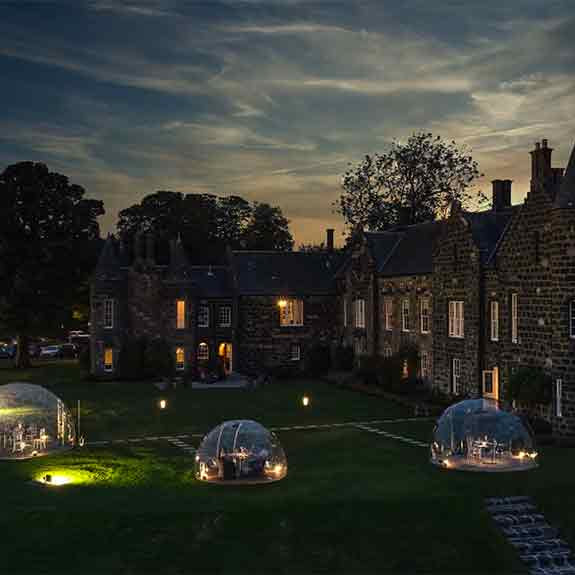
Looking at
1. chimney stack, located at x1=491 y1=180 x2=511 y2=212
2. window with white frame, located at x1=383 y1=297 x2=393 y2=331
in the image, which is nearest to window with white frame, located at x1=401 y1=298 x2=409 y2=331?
window with white frame, located at x1=383 y1=297 x2=393 y2=331

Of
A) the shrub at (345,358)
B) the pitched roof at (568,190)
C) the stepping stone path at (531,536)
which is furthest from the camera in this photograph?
the shrub at (345,358)

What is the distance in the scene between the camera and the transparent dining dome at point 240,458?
2409 centimetres

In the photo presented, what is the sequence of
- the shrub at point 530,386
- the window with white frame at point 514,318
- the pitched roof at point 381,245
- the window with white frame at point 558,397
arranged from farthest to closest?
the pitched roof at point 381,245
the window with white frame at point 514,318
the shrub at point 530,386
the window with white frame at point 558,397

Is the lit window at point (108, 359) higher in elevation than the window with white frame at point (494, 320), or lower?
lower

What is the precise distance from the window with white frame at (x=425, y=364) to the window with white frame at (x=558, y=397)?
1399 centimetres

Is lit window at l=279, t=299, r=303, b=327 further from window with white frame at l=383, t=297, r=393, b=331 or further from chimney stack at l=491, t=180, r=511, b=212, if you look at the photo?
chimney stack at l=491, t=180, r=511, b=212

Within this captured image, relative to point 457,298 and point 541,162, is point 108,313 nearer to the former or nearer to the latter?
point 457,298

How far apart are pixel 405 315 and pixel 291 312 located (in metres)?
13.3

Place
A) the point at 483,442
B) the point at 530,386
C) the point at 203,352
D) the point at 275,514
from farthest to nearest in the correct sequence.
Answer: the point at 203,352
the point at 530,386
the point at 483,442
the point at 275,514

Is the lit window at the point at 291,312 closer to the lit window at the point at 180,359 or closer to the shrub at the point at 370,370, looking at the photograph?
the lit window at the point at 180,359

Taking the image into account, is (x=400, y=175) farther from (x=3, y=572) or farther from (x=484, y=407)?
(x=3, y=572)

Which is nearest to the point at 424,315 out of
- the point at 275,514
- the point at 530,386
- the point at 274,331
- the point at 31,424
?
the point at 530,386

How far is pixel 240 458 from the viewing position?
24297 mm

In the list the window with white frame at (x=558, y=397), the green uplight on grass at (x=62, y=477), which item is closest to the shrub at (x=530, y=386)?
the window with white frame at (x=558, y=397)
